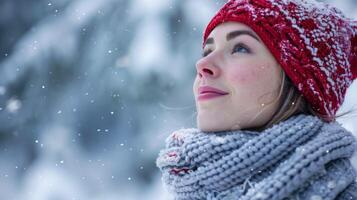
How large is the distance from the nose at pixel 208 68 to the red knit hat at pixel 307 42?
15cm

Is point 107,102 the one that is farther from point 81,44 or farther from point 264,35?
point 264,35

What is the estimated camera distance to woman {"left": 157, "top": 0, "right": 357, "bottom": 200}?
2.92 feet

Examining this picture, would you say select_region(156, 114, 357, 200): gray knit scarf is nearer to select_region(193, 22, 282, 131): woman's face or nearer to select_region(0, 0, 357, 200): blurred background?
select_region(193, 22, 282, 131): woman's face

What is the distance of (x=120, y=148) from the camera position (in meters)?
4.59

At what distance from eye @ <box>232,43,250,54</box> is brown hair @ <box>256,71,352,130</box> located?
11cm

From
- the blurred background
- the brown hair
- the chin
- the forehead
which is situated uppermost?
the blurred background

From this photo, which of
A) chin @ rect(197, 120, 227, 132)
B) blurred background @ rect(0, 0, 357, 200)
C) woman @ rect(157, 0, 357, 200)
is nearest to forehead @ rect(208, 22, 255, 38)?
woman @ rect(157, 0, 357, 200)

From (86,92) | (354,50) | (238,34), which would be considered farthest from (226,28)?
(86,92)

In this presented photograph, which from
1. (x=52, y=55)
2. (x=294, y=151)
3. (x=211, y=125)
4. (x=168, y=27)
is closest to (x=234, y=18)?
(x=211, y=125)

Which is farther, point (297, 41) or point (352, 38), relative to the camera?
point (352, 38)

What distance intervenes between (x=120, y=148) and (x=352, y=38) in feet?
11.6

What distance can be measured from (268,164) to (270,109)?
199 mm

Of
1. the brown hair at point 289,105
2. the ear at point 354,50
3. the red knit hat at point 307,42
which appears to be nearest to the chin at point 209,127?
the brown hair at point 289,105

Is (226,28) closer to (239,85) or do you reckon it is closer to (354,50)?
(239,85)
